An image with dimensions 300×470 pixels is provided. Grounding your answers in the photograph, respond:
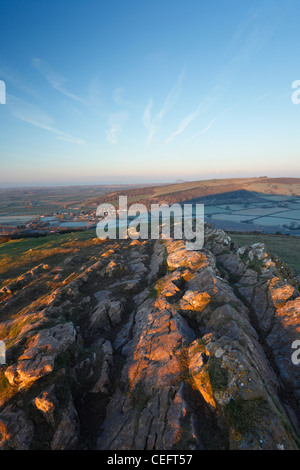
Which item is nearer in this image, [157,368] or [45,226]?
[157,368]

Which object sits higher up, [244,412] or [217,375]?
[217,375]

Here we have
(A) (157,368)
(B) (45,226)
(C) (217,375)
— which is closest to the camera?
(C) (217,375)

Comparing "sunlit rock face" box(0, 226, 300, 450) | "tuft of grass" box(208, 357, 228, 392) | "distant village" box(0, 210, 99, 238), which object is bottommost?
"distant village" box(0, 210, 99, 238)

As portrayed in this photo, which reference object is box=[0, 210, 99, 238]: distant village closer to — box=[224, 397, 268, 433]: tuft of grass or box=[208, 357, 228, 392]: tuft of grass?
box=[208, 357, 228, 392]: tuft of grass

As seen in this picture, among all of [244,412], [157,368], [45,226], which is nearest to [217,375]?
[244,412]

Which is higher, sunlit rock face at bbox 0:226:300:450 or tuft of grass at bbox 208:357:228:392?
tuft of grass at bbox 208:357:228:392

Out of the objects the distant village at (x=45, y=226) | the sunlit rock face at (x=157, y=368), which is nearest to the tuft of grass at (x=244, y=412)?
the sunlit rock face at (x=157, y=368)

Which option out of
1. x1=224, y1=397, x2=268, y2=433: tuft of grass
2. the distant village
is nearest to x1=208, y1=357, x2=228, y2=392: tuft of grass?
x1=224, y1=397, x2=268, y2=433: tuft of grass

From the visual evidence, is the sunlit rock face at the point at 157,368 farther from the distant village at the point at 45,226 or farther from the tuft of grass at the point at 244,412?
the distant village at the point at 45,226

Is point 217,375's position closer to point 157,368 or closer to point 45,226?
point 157,368
